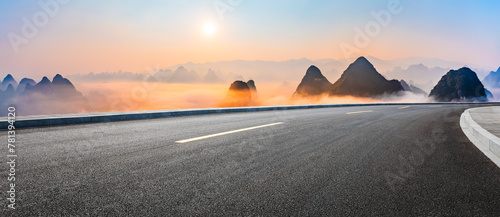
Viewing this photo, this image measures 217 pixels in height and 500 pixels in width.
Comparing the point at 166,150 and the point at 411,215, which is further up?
the point at 166,150

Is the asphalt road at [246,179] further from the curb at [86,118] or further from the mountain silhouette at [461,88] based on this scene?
the mountain silhouette at [461,88]

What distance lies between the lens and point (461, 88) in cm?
16638

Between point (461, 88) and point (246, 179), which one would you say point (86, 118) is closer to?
point (246, 179)

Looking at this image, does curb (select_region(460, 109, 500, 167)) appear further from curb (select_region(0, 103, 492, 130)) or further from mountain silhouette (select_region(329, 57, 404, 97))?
mountain silhouette (select_region(329, 57, 404, 97))

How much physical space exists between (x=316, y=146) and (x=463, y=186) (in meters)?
2.10

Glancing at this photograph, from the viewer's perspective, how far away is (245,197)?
7.47 feet

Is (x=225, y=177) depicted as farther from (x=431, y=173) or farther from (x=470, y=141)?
(x=470, y=141)

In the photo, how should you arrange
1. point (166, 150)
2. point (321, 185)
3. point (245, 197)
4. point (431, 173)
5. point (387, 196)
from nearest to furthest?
point (245, 197)
point (387, 196)
point (321, 185)
point (431, 173)
point (166, 150)

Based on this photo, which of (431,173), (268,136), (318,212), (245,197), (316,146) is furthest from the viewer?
(268,136)

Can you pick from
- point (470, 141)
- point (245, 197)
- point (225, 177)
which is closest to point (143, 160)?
point (225, 177)

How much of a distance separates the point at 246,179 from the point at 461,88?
8243 inches

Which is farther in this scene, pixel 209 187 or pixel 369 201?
pixel 209 187

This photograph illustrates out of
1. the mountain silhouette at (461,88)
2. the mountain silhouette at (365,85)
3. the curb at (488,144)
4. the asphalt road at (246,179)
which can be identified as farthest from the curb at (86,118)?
the mountain silhouette at (461,88)

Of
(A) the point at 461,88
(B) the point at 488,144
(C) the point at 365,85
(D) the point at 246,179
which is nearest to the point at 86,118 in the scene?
(D) the point at 246,179
